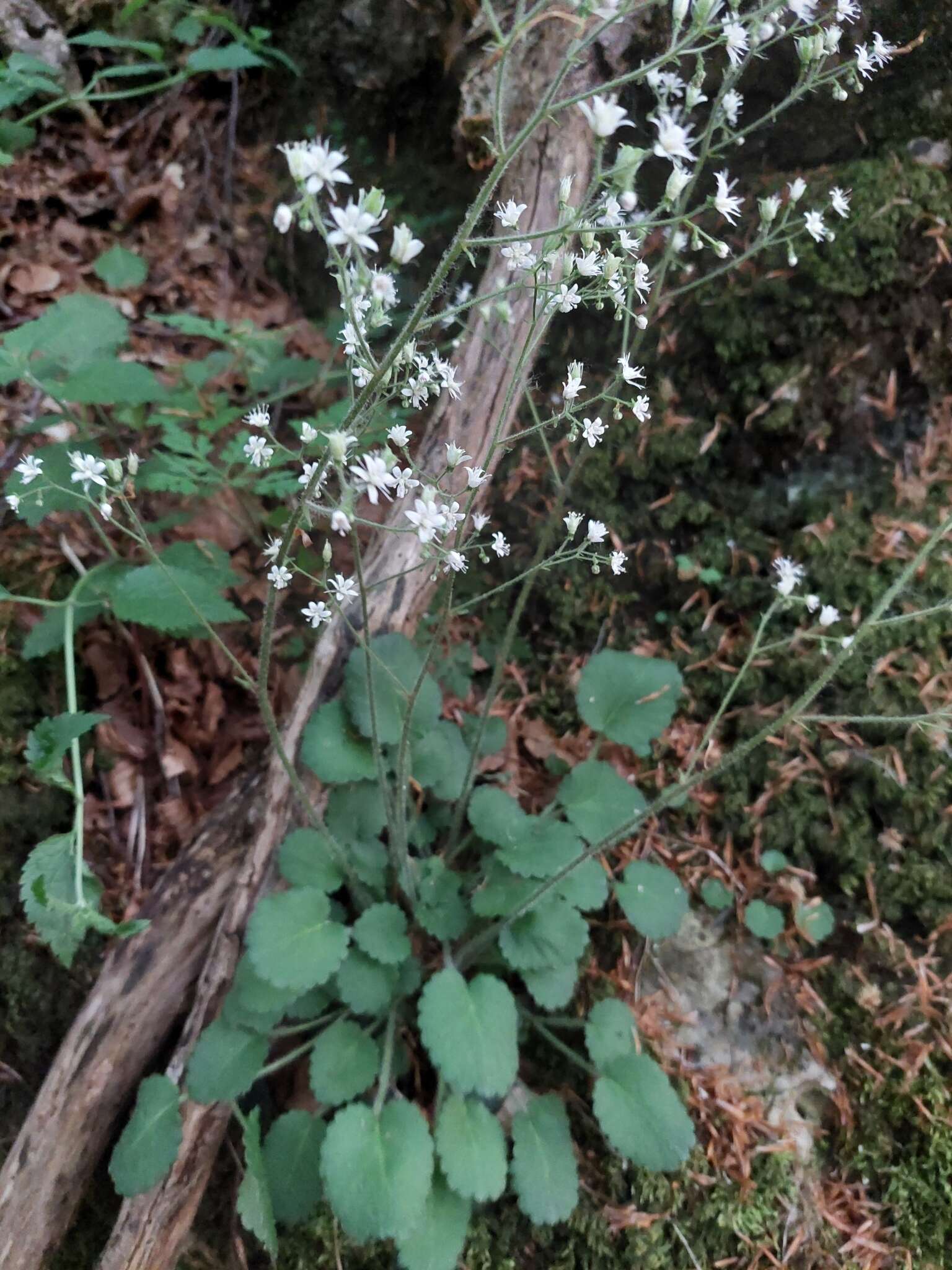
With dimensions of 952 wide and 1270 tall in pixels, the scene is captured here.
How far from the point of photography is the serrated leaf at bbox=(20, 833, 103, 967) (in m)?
1.61

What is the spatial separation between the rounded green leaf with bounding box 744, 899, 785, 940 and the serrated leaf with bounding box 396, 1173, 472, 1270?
0.92m

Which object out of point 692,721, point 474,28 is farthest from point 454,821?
point 474,28

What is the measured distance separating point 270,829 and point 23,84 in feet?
7.42

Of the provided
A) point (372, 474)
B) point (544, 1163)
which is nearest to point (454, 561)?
point (372, 474)

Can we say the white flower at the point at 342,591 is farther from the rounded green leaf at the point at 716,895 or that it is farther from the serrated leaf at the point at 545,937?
the rounded green leaf at the point at 716,895

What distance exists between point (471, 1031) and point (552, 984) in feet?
0.80

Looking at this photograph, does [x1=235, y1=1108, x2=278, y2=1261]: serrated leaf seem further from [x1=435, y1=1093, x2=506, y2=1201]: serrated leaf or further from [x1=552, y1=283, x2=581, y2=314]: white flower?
[x1=552, y1=283, x2=581, y2=314]: white flower

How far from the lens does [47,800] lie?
6.78 ft

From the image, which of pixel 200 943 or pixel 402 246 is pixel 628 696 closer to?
pixel 200 943

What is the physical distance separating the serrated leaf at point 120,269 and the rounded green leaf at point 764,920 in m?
2.60

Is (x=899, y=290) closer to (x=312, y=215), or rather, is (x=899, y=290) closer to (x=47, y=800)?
(x=312, y=215)

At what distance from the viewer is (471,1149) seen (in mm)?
1665

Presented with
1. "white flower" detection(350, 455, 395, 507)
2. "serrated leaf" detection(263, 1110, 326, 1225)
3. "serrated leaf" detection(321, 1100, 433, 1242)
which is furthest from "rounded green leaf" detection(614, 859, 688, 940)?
"white flower" detection(350, 455, 395, 507)

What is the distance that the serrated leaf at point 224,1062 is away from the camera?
167 centimetres
